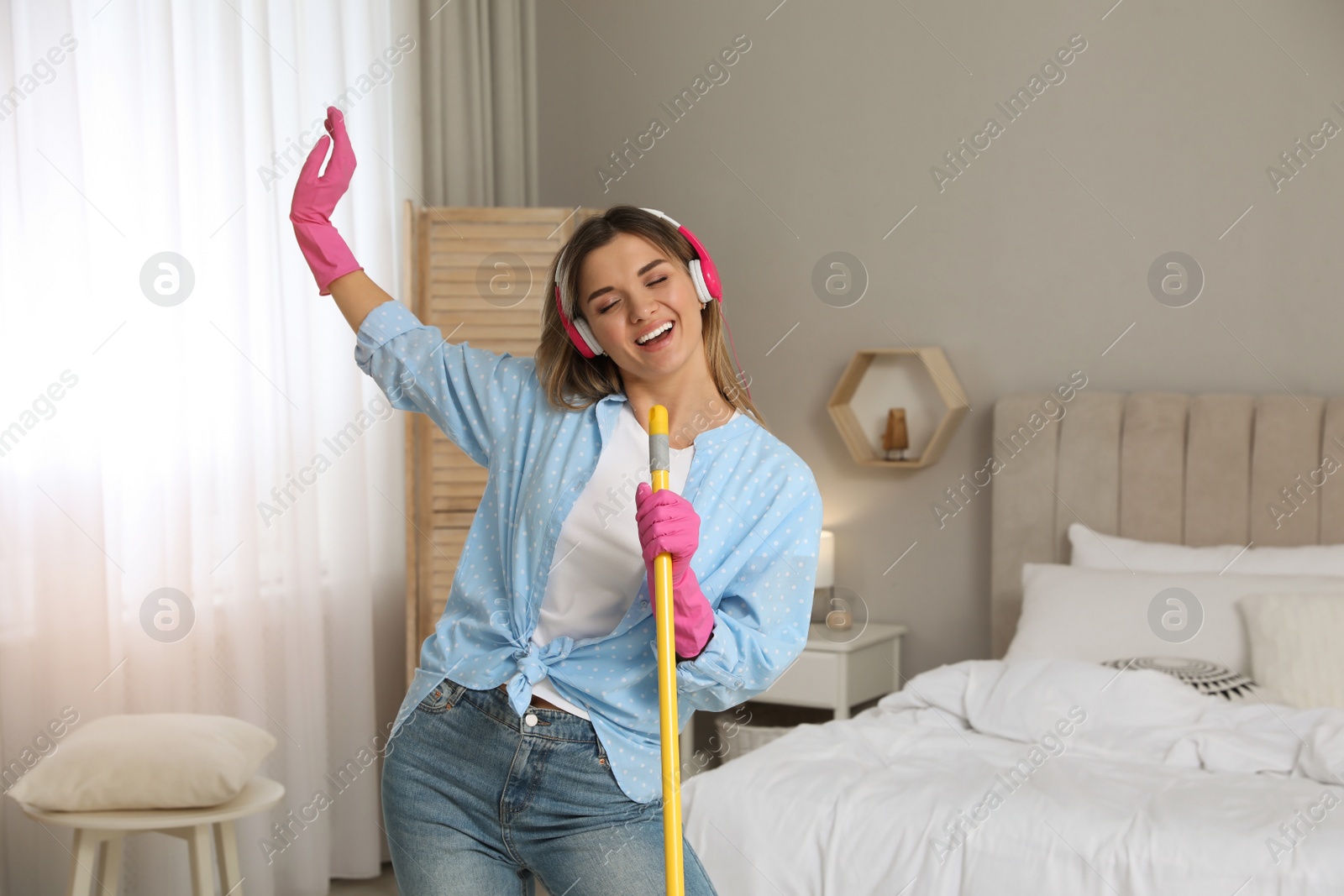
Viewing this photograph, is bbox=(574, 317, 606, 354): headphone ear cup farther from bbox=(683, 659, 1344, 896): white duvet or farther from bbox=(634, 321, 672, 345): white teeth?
bbox=(683, 659, 1344, 896): white duvet

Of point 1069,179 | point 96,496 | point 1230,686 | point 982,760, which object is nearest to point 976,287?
point 1069,179

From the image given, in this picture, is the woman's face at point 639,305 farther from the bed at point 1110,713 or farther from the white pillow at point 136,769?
the white pillow at point 136,769

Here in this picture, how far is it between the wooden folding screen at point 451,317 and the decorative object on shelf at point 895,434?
1.17m

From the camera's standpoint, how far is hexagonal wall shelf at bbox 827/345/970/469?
12.3 ft

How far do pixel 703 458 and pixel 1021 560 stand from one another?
8.29 feet

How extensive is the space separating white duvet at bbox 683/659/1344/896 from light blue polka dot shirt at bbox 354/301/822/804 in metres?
1.03

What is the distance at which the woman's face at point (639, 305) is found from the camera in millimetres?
1328

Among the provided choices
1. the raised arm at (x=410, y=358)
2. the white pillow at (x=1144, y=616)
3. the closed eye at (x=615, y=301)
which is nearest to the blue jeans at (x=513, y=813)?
the raised arm at (x=410, y=358)

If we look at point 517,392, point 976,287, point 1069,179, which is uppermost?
point 1069,179

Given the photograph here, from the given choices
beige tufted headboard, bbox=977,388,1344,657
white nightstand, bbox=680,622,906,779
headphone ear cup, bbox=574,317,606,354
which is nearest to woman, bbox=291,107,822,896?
headphone ear cup, bbox=574,317,606,354

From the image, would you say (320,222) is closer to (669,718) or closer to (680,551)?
(680,551)

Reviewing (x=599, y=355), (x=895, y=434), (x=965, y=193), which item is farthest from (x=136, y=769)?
(x=965, y=193)

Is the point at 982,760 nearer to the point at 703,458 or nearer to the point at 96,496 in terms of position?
the point at 703,458

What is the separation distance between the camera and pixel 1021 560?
3611mm
